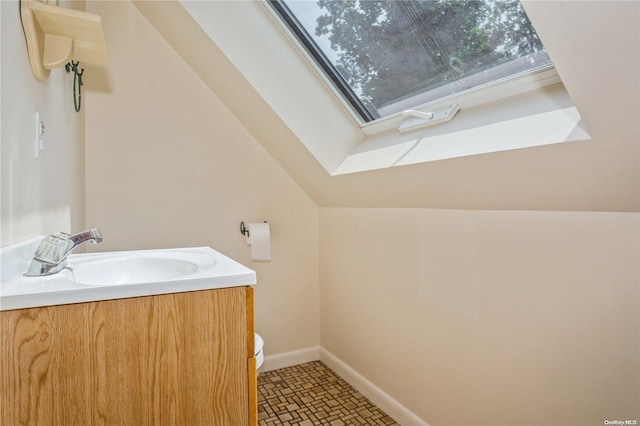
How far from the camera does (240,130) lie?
7.55ft

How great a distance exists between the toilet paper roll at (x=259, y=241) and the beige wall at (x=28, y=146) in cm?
94

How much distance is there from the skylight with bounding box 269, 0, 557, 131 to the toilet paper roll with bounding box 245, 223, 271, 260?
2.80 feet

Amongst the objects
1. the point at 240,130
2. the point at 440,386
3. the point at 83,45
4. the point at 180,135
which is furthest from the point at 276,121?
the point at 440,386

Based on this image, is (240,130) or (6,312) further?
(240,130)

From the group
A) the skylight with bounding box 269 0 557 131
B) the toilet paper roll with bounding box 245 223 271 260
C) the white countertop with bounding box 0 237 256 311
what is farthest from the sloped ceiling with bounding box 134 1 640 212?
the white countertop with bounding box 0 237 256 311

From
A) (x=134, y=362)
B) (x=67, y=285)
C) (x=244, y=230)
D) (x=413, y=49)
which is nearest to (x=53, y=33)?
(x=67, y=285)

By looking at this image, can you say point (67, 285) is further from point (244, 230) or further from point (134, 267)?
point (244, 230)

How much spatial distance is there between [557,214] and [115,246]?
1.98 metres

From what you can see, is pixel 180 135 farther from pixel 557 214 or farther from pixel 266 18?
pixel 557 214

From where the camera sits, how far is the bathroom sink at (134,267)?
117 centimetres

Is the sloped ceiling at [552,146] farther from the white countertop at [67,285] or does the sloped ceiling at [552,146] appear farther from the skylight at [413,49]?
the white countertop at [67,285]

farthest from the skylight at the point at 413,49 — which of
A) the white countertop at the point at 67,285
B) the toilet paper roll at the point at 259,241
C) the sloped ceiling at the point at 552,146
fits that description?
the white countertop at the point at 67,285

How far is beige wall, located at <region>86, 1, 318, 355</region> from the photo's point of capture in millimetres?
1991

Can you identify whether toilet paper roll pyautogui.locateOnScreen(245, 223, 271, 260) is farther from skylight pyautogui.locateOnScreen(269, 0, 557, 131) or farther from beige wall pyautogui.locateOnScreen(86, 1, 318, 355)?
skylight pyautogui.locateOnScreen(269, 0, 557, 131)
